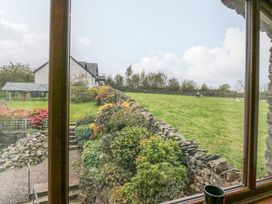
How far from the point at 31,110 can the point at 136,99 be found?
1.93 ft

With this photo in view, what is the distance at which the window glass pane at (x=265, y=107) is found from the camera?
74.1 inches

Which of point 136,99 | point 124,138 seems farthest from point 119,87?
point 124,138

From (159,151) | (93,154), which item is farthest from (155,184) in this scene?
(93,154)

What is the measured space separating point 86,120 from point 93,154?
0.63 feet

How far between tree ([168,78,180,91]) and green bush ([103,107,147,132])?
30 cm

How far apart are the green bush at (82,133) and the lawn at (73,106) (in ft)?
0.19

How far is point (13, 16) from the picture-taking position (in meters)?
1.06

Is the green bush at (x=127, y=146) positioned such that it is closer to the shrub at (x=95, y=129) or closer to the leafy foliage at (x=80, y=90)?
the shrub at (x=95, y=129)

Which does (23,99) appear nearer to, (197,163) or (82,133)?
(82,133)

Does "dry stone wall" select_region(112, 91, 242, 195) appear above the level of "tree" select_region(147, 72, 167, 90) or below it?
below

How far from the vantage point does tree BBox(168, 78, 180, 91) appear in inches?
58.8

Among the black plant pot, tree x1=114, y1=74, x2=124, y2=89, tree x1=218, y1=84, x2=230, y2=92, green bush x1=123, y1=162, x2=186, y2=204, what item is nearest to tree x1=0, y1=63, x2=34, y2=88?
tree x1=114, y1=74, x2=124, y2=89

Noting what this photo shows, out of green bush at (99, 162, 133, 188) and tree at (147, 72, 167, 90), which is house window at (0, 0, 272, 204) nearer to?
tree at (147, 72, 167, 90)

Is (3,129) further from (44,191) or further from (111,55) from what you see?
(111,55)
